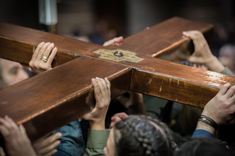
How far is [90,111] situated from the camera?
55.3 inches

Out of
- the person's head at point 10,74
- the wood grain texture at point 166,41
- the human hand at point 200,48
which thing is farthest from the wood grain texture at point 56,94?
the person's head at point 10,74

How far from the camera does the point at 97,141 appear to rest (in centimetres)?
151

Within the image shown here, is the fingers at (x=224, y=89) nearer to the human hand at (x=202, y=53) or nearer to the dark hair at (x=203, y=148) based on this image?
the dark hair at (x=203, y=148)

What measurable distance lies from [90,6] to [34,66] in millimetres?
5100

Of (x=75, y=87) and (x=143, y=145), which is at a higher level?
(x=75, y=87)

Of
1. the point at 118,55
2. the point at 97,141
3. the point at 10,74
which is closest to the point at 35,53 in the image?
the point at 118,55

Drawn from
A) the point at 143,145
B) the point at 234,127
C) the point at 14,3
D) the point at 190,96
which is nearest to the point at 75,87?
the point at 143,145

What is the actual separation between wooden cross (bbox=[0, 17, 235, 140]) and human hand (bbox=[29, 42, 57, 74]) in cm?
3

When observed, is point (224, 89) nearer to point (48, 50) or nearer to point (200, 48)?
point (200, 48)

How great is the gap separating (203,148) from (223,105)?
26cm

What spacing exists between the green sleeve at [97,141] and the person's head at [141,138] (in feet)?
0.69

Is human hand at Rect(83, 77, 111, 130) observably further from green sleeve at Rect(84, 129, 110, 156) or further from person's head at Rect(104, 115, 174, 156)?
person's head at Rect(104, 115, 174, 156)

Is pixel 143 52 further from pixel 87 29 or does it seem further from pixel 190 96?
pixel 87 29

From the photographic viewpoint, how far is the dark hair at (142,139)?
4.07ft
